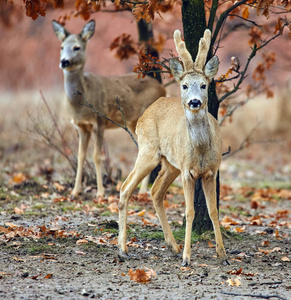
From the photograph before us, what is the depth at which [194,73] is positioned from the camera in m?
5.37

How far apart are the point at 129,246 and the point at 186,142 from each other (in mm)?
1422

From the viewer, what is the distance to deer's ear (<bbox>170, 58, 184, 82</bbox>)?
5.37 m

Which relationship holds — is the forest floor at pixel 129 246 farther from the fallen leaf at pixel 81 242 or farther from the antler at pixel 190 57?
the antler at pixel 190 57

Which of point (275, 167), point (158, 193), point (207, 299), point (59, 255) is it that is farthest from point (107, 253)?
point (275, 167)

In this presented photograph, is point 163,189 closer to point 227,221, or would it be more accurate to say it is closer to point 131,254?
point 131,254

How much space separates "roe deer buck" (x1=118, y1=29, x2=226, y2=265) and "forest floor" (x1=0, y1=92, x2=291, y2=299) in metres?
0.33

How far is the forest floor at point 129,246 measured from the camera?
4828 millimetres

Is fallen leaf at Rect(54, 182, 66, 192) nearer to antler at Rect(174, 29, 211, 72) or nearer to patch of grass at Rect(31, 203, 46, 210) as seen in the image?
patch of grass at Rect(31, 203, 46, 210)

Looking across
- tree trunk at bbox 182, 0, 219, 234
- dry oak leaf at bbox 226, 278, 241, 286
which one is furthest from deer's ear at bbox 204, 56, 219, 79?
dry oak leaf at bbox 226, 278, 241, 286

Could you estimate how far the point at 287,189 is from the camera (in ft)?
35.7

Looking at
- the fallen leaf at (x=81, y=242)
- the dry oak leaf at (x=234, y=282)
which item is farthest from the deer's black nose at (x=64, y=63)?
the dry oak leaf at (x=234, y=282)

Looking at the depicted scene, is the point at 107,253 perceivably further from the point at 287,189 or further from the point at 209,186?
the point at 287,189

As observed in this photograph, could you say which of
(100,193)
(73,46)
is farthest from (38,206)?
(73,46)

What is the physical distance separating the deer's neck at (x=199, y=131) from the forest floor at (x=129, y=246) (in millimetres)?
1200
